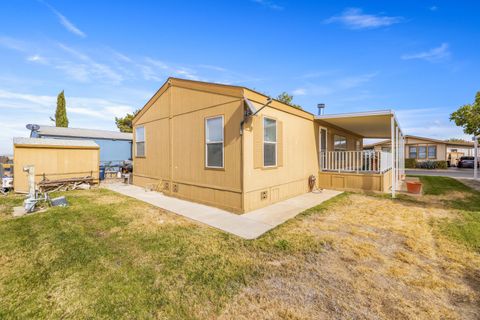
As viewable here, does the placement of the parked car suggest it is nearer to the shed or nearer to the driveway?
the driveway

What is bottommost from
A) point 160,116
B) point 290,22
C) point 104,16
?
point 160,116

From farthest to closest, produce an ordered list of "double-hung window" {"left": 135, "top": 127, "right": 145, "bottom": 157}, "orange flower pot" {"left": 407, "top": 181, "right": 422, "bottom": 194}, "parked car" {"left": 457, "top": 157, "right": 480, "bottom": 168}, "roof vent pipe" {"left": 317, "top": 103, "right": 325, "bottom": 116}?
"parked car" {"left": 457, "top": 157, "right": 480, "bottom": 168}
"roof vent pipe" {"left": 317, "top": 103, "right": 325, "bottom": 116}
"double-hung window" {"left": 135, "top": 127, "right": 145, "bottom": 157}
"orange flower pot" {"left": 407, "top": 181, "right": 422, "bottom": 194}

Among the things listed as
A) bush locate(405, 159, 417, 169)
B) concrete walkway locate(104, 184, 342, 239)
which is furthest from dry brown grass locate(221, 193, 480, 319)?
bush locate(405, 159, 417, 169)

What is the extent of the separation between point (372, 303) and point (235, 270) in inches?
62.0

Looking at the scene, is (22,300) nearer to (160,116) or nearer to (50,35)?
(160,116)

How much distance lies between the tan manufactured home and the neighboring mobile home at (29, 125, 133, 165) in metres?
8.74

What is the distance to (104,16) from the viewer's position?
806cm

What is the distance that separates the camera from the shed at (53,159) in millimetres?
8727

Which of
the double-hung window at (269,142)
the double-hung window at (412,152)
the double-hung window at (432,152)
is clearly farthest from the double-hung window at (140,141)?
the double-hung window at (432,152)

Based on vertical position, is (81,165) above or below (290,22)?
below

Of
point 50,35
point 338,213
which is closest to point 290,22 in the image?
point 338,213

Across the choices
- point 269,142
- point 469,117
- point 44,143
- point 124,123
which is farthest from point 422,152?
point 124,123

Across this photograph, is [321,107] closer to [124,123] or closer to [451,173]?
[451,173]

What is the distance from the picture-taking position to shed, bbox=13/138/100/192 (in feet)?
28.6
